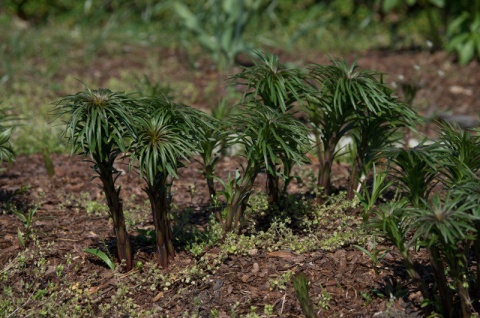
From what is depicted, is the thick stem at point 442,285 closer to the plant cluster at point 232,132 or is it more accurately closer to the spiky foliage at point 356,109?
the plant cluster at point 232,132

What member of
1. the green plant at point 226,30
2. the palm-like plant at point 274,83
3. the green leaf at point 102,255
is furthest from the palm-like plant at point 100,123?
the green plant at point 226,30

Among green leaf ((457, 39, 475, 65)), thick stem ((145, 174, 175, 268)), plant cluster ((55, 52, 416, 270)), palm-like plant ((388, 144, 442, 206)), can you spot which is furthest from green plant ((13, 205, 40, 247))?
green leaf ((457, 39, 475, 65))

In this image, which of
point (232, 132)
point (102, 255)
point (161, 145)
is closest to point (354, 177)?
point (232, 132)

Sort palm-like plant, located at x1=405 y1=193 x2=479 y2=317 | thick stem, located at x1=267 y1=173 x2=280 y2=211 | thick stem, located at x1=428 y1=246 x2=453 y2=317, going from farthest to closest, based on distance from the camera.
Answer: thick stem, located at x1=267 y1=173 x2=280 y2=211 → thick stem, located at x1=428 y1=246 x2=453 y2=317 → palm-like plant, located at x1=405 y1=193 x2=479 y2=317

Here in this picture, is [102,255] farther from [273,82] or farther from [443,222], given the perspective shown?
[443,222]

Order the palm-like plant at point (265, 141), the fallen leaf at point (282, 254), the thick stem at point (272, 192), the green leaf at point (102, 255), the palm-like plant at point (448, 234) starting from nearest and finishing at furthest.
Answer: the palm-like plant at point (448, 234) < the palm-like plant at point (265, 141) < the green leaf at point (102, 255) < the fallen leaf at point (282, 254) < the thick stem at point (272, 192)

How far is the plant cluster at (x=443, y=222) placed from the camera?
118 inches

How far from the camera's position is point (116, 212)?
365cm

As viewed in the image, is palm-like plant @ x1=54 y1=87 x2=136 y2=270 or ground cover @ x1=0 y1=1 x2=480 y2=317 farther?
ground cover @ x1=0 y1=1 x2=480 y2=317

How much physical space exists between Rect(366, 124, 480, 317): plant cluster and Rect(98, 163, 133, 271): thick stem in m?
1.31

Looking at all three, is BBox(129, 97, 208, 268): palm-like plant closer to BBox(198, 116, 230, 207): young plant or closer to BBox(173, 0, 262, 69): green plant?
BBox(198, 116, 230, 207): young plant

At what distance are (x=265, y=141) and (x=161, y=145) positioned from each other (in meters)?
0.59

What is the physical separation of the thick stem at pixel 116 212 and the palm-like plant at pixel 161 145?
0.16m

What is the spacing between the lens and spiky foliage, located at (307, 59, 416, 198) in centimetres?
392
